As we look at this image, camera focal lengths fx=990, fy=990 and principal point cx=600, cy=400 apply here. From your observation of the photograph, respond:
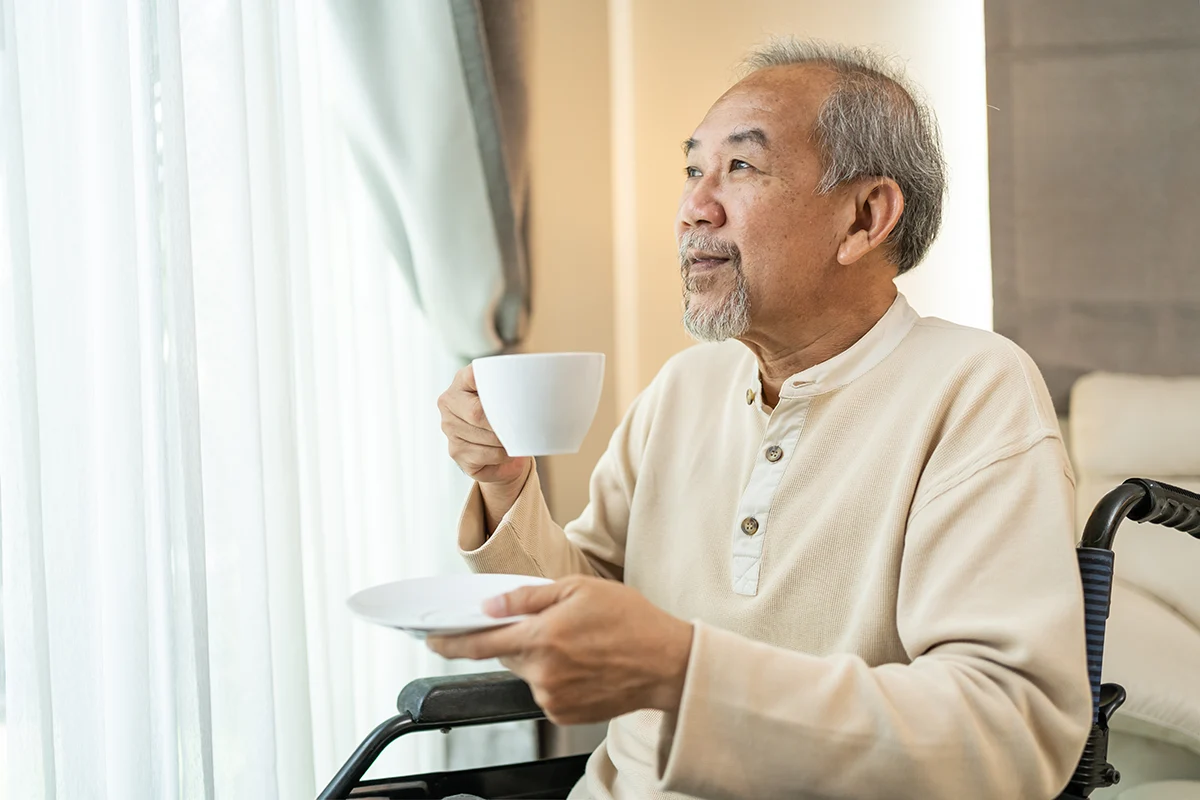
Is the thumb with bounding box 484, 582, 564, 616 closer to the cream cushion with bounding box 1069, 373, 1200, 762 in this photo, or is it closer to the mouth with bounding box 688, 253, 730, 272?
the mouth with bounding box 688, 253, 730, 272

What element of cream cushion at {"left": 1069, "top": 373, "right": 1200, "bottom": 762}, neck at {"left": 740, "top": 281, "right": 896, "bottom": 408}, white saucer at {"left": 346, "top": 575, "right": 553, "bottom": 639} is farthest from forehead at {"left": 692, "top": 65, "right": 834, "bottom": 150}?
cream cushion at {"left": 1069, "top": 373, "right": 1200, "bottom": 762}

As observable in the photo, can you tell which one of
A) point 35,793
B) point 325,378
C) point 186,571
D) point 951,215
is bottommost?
point 35,793

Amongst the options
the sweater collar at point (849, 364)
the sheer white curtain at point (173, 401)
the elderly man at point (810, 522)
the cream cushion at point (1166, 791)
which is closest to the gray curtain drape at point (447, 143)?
the sheer white curtain at point (173, 401)

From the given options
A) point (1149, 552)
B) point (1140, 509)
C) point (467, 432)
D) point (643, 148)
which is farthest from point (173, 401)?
point (1149, 552)

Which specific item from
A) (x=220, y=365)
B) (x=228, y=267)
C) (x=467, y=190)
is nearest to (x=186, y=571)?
(x=220, y=365)

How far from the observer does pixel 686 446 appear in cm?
141

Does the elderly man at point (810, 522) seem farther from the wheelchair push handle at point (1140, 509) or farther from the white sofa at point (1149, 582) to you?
the white sofa at point (1149, 582)

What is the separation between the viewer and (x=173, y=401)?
1.27 m

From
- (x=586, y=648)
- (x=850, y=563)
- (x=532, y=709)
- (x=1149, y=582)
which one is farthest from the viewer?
(x=1149, y=582)

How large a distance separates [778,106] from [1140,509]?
662mm

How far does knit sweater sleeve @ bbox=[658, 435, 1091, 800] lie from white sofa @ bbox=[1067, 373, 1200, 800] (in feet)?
3.17

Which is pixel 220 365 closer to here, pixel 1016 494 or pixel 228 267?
pixel 228 267

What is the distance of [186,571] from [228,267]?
40cm

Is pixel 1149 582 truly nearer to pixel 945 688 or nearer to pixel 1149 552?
pixel 1149 552
